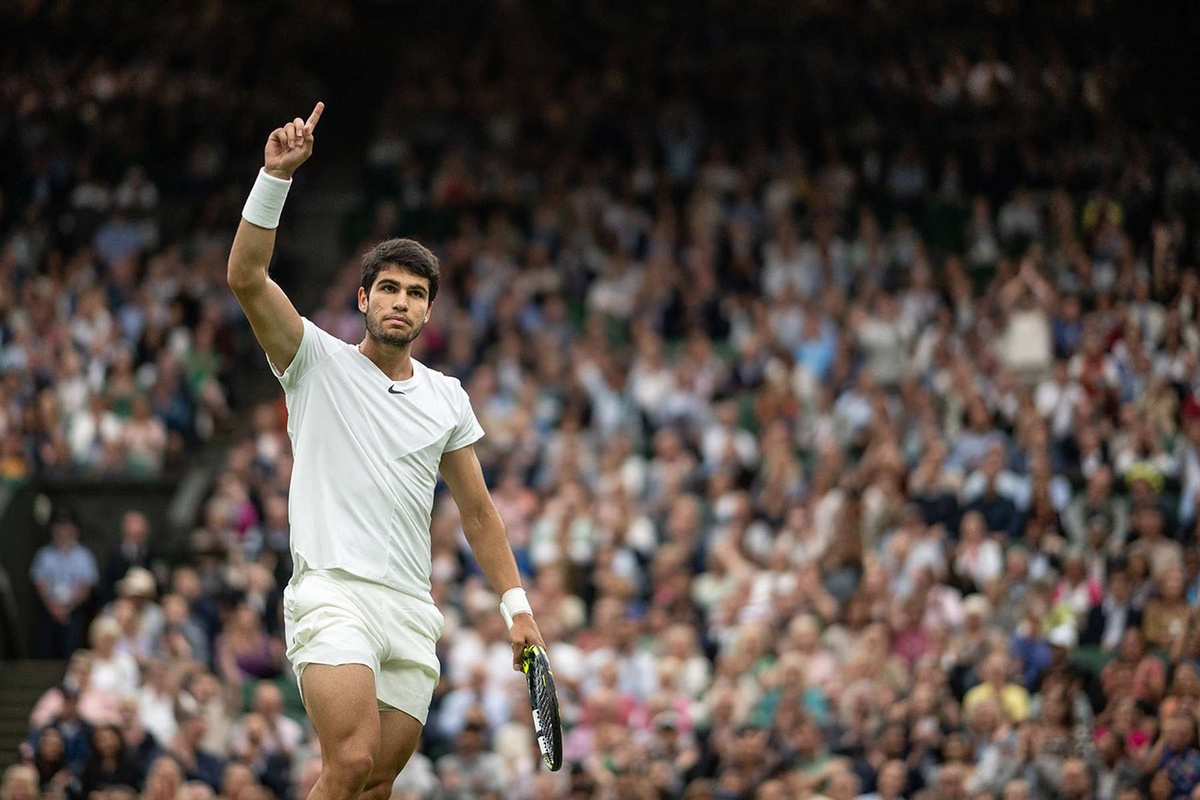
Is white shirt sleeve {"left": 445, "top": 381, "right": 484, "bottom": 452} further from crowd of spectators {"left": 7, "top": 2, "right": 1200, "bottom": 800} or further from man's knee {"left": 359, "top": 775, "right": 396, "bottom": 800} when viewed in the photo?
crowd of spectators {"left": 7, "top": 2, "right": 1200, "bottom": 800}

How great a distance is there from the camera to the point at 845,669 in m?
12.8

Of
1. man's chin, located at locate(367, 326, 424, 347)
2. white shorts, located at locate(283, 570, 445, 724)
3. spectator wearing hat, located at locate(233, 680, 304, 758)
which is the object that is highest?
man's chin, located at locate(367, 326, 424, 347)

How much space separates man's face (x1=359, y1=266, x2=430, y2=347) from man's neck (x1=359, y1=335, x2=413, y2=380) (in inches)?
1.6

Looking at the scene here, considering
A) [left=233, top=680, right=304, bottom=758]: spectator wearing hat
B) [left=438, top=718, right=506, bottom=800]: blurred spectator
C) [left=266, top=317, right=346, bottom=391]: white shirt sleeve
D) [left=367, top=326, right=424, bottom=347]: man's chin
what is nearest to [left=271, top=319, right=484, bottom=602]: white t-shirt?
[left=266, top=317, right=346, bottom=391]: white shirt sleeve

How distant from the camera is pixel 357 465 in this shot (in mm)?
6152

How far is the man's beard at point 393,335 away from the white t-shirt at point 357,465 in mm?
110

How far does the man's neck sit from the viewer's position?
628 centimetres

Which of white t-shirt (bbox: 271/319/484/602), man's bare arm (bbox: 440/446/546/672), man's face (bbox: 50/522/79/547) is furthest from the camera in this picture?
man's face (bbox: 50/522/79/547)

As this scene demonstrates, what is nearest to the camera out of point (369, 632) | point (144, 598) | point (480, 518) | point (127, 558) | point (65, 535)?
point (369, 632)

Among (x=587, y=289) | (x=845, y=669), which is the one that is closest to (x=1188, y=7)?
(x=587, y=289)

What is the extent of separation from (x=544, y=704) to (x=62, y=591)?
35.9ft

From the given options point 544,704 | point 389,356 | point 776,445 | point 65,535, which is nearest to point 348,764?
point 544,704

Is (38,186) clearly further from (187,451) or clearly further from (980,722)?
(980,722)

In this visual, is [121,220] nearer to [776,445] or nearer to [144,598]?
[144,598]
